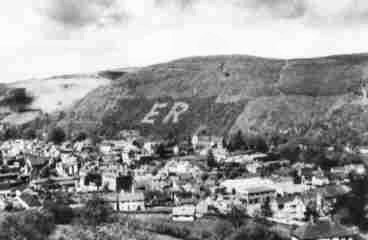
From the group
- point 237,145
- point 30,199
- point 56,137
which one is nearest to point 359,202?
point 30,199

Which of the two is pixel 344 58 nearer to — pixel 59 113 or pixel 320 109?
pixel 320 109

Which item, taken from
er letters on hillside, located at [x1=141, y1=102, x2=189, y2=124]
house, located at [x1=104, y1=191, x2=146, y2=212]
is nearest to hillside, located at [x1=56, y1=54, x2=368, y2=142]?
er letters on hillside, located at [x1=141, y1=102, x2=189, y2=124]

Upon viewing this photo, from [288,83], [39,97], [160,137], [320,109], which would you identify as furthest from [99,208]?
[39,97]

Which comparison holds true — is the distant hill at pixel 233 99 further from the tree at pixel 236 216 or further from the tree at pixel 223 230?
the tree at pixel 223 230

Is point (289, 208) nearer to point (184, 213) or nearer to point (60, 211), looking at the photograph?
point (184, 213)

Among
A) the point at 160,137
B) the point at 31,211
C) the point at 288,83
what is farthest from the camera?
the point at 288,83

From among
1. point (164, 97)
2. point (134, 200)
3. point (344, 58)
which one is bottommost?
point (134, 200)
